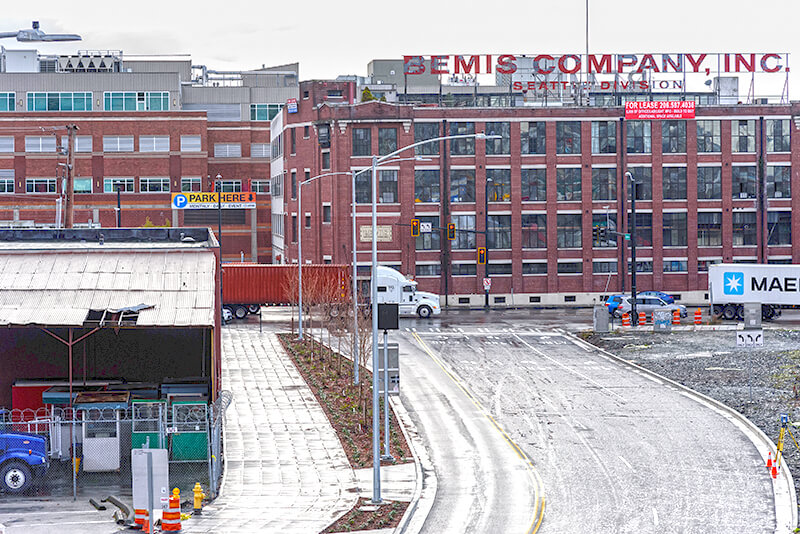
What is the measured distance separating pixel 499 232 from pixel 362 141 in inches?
508

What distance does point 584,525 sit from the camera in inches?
1061

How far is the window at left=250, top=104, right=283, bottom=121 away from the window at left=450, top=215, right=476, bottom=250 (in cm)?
4126

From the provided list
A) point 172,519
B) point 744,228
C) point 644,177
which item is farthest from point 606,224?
point 172,519

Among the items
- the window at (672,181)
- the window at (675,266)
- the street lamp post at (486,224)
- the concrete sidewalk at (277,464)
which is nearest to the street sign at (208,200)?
the street lamp post at (486,224)

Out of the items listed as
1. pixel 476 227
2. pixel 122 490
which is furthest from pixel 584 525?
pixel 476 227

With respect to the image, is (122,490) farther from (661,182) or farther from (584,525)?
(661,182)

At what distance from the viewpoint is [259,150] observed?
382 feet

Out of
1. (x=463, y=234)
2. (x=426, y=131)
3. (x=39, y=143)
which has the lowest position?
(x=463, y=234)

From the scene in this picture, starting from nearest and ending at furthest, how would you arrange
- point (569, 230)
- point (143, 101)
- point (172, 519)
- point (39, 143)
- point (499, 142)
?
point (172, 519), point (499, 142), point (569, 230), point (39, 143), point (143, 101)

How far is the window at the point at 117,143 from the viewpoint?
10944 cm

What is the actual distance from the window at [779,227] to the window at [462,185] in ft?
78.5

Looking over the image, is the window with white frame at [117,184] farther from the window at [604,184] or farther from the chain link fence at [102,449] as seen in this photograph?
the chain link fence at [102,449]

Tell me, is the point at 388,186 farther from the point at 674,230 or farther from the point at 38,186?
the point at 38,186

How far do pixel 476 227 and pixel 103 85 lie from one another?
48.5 metres
